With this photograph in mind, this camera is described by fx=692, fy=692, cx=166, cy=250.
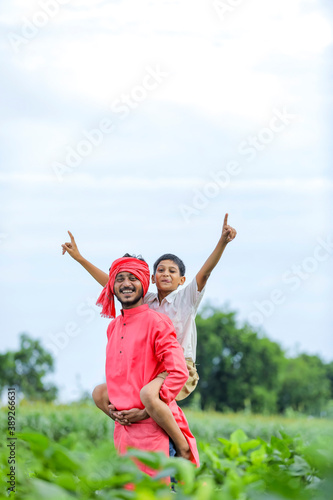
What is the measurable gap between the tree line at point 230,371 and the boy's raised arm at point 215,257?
68.9ft

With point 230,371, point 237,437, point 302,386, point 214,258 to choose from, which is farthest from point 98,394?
point 302,386

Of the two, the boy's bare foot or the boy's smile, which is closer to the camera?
the boy's bare foot

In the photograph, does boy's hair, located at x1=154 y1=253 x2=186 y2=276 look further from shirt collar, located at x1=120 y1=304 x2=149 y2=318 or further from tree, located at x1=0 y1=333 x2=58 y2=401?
tree, located at x1=0 y1=333 x2=58 y2=401

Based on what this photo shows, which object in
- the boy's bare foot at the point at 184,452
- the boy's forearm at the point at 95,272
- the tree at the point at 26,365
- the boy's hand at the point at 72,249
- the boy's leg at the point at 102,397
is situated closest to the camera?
the boy's bare foot at the point at 184,452

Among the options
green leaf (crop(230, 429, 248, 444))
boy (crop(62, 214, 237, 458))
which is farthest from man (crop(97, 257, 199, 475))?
green leaf (crop(230, 429, 248, 444))

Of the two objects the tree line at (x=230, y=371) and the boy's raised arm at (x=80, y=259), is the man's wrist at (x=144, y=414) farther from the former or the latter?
the tree line at (x=230, y=371)

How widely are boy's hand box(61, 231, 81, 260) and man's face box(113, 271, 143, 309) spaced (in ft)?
2.83

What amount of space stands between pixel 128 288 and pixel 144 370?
47cm

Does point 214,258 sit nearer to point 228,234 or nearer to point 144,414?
point 228,234

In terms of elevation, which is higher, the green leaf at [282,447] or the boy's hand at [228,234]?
the boy's hand at [228,234]

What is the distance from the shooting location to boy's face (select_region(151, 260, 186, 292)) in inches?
167

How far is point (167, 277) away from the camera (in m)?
4.24

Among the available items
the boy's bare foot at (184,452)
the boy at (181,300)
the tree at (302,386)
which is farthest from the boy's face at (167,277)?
the tree at (302,386)

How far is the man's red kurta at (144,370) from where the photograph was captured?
367 cm
